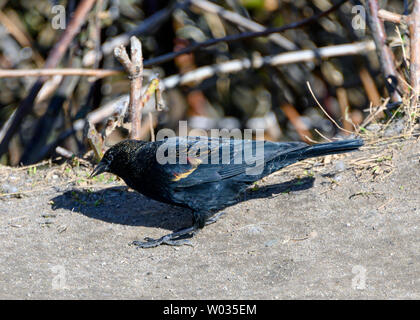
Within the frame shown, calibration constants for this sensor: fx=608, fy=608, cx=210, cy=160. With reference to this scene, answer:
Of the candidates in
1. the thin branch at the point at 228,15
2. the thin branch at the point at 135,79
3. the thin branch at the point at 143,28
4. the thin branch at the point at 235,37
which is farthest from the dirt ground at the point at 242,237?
the thin branch at the point at 228,15

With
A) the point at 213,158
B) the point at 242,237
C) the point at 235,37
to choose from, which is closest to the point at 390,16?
the point at 235,37

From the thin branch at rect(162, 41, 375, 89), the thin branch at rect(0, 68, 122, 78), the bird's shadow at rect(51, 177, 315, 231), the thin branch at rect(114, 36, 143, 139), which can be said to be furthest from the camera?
the thin branch at rect(162, 41, 375, 89)

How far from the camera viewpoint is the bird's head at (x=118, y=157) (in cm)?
457

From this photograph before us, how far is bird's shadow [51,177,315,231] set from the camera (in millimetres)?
4777

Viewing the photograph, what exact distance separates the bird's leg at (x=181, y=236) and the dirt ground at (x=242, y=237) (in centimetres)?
6

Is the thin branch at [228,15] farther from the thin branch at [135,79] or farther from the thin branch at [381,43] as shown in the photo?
the thin branch at [135,79]

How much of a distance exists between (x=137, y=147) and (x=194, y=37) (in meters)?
3.90

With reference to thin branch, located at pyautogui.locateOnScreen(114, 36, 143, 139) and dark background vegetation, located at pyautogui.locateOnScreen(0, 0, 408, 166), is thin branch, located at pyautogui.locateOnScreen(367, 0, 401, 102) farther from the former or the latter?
thin branch, located at pyautogui.locateOnScreen(114, 36, 143, 139)

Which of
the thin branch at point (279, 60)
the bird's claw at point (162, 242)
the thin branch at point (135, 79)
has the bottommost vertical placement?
the bird's claw at point (162, 242)

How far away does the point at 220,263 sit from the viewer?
3988 mm

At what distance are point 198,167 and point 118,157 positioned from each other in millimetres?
621

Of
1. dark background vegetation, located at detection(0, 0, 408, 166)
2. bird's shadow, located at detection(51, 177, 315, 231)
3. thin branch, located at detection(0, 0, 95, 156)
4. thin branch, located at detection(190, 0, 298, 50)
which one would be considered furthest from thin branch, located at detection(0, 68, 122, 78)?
thin branch, located at detection(190, 0, 298, 50)

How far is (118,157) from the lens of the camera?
461 centimetres

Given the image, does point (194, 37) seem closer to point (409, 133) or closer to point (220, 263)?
point (409, 133)
